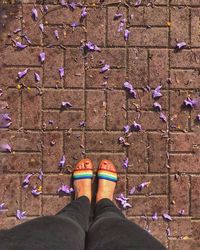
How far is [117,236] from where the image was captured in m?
1.98

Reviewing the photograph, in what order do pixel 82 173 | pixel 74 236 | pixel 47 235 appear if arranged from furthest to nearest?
pixel 82 173, pixel 74 236, pixel 47 235

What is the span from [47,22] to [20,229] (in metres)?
1.55

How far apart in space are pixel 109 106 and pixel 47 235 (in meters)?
1.26

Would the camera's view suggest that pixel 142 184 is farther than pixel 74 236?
Yes

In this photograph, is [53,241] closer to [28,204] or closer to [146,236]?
[146,236]

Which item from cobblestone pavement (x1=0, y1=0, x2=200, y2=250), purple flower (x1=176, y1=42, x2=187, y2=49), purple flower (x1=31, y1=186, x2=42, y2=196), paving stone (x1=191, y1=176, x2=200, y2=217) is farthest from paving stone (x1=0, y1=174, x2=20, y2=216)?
purple flower (x1=176, y1=42, x2=187, y2=49)

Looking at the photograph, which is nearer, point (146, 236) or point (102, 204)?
point (146, 236)

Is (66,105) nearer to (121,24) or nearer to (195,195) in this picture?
(121,24)

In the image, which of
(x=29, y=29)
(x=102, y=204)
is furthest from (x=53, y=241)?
(x=29, y=29)

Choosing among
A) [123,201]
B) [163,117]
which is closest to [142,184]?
[123,201]

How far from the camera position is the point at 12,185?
295cm

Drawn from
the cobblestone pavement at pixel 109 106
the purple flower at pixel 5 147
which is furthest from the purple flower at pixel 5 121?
the purple flower at pixel 5 147

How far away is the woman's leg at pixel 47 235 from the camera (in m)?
1.85

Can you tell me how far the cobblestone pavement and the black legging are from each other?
65 centimetres
